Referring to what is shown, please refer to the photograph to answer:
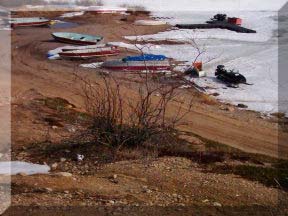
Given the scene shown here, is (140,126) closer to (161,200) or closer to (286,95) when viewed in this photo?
(161,200)

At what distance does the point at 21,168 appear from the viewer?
1004cm

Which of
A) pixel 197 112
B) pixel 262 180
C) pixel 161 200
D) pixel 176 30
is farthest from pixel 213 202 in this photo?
pixel 176 30

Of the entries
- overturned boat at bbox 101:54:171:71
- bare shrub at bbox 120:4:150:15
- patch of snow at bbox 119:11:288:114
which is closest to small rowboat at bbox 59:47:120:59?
overturned boat at bbox 101:54:171:71

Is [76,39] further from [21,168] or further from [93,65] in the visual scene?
[21,168]

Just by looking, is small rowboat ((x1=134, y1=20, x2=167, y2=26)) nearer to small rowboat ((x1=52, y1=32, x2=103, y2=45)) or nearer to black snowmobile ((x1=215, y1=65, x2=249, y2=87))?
small rowboat ((x1=52, y1=32, x2=103, y2=45))

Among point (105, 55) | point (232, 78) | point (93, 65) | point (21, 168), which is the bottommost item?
point (21, 168)

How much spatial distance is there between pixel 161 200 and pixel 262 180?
9.48 ft

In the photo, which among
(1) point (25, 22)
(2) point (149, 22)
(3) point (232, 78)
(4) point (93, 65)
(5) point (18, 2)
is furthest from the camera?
(5) point (18, 2)

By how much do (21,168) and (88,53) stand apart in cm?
1814

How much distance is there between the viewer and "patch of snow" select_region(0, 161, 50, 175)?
9.69 meters

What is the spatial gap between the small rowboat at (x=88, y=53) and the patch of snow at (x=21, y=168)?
1752cm

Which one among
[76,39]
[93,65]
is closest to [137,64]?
[93,65]

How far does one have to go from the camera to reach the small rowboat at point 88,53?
27.5m

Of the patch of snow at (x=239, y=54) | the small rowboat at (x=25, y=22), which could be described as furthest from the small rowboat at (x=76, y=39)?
the small rowboat at (x=25, y=22)
